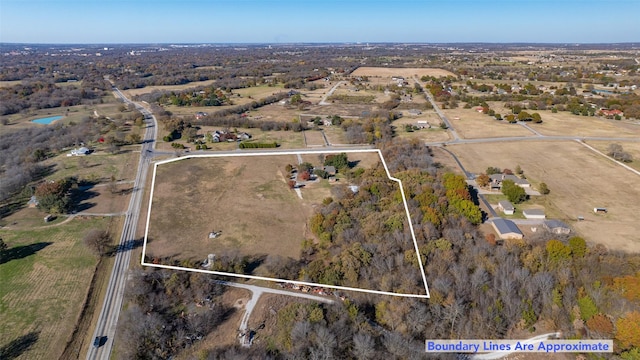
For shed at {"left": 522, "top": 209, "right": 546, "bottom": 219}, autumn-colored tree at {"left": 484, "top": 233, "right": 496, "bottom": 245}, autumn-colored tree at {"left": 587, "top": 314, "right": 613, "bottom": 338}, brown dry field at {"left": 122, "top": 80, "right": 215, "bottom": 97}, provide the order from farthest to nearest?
brown dry field at {"left": 122, "top": 80, "right": 215, "bottom": 97}, shed at {"left": 522, "top": 209, "right": 546, "bottom": 219}, autumn-colored tree at {"left": 484, "top": 233, "right": 496, "bottom": 245}, autumn-colored tree at {"left": 587, "top": 314, "right": 613, "bottom": 338}

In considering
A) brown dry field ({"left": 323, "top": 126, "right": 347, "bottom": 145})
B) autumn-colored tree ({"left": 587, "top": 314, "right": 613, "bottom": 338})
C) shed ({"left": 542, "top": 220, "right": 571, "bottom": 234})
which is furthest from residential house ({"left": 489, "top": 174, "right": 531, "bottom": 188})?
autumn-colored tree ({"left": 587, "top": 314, "right": 613, "bottom": 338})

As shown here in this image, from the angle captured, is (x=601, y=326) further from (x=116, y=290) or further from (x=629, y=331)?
(x=116, y=290)

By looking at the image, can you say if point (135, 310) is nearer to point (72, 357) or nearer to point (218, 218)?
point (72, 357)

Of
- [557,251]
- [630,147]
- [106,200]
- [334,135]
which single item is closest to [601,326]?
[557,251]

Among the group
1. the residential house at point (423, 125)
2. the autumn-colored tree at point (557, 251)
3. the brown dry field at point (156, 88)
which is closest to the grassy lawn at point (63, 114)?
the brown dry field at point (156, 88)

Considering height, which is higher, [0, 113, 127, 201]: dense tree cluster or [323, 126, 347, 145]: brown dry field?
[323, 126, 347, 145]: brown dry field

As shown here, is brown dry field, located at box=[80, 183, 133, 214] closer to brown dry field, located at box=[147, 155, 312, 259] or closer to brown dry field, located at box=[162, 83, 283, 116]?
brown dry field, located at box=[147, 155, 312, 259]
